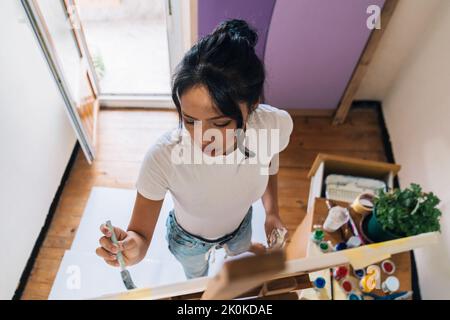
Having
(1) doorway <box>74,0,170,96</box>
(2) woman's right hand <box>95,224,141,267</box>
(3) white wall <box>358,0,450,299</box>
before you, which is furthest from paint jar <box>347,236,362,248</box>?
(1) doorway <box>74,0,170,96</box>

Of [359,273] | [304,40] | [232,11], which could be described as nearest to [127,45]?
[232,11]

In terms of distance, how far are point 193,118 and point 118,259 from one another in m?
0.40

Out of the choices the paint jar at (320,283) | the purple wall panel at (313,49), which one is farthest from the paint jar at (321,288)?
the purple wall panel at (313,49)

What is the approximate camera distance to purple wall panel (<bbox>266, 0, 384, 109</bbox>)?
189 cm

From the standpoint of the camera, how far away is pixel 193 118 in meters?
0.84

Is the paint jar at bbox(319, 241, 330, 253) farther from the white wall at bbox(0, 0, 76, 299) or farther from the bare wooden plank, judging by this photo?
the white wall at bbox(0, 0, 76, 299)

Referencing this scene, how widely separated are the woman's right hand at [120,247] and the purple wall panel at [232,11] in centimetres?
126

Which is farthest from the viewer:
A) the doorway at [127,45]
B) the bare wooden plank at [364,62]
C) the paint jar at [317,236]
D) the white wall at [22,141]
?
the doorway at [127,45]

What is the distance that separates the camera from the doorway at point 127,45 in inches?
107

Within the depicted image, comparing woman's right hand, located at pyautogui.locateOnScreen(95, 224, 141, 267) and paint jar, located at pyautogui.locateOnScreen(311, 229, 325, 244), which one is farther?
paint jar, located at pyautogui.locateOnScreen(311, 229, 325, 244)

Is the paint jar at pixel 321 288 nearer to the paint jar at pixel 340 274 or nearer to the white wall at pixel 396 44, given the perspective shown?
the paint jar at pixel 340 274
